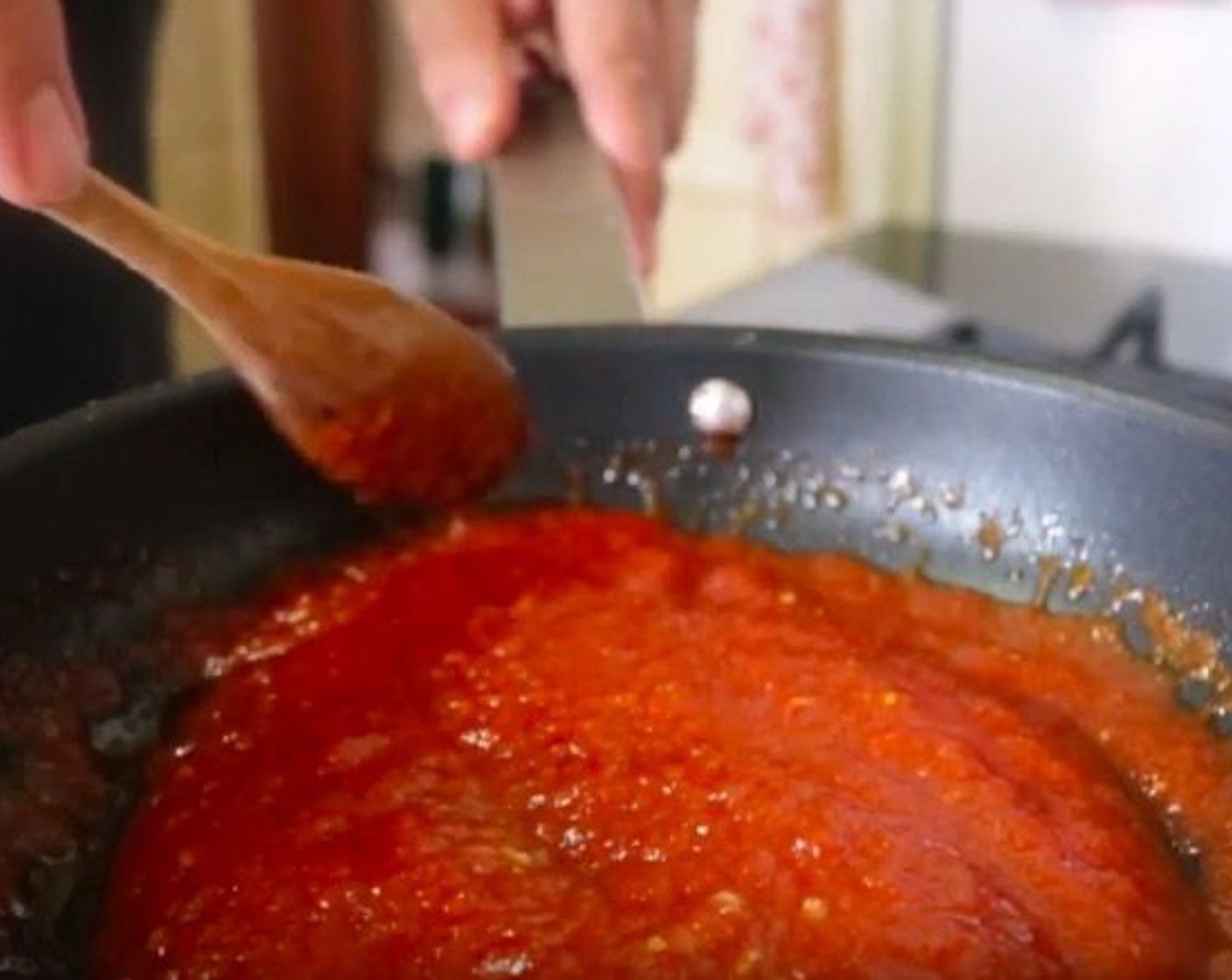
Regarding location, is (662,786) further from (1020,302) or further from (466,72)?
(1020,302)

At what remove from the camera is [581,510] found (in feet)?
3.02

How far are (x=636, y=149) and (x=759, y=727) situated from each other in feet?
0.82

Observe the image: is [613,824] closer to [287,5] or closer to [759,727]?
[759,727]

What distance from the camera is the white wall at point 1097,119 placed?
152cm

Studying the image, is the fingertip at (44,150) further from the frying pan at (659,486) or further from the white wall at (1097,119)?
the white wall at (1097,119)

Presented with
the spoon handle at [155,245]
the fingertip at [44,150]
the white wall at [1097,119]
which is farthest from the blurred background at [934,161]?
the fingertip at [44,150]

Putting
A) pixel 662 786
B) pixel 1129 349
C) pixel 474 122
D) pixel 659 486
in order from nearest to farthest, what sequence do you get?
1. pixel 662 786
2. pixel 474 122
3. pixel 659 486
4. pixel 1129 349

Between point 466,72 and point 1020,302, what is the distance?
901mm

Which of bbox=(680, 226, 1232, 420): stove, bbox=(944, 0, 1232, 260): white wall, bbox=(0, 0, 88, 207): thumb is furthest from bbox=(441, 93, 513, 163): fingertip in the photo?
bbox=(944, 0, 1232, 260): white wall

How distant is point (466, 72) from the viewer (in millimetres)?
830

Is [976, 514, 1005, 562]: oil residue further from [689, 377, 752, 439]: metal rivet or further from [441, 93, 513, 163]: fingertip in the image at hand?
[441, 93, 513, 163]: fingertip

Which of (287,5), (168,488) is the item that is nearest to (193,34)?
(287,5)

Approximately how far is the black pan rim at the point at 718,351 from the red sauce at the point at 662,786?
90mm

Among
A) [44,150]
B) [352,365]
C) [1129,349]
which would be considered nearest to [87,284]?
[352,365]
